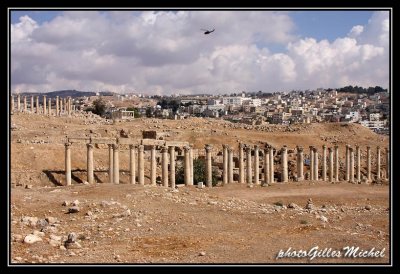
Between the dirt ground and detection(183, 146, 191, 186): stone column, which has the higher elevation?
detection(183, 146, 191, 186): stone column

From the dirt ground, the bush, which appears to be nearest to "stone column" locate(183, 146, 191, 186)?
the dirt ground

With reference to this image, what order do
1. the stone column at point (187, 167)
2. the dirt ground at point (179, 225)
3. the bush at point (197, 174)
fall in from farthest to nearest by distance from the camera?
the bush at point (197, 174) < the stone column at point (187, 167) < the dirt ground at point (179, 225)

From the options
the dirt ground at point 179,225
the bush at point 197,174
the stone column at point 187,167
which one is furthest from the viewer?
the bush at point 197,174

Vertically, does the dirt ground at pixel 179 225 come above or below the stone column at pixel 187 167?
below

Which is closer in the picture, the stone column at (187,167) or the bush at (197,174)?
the stone column at (187,167)

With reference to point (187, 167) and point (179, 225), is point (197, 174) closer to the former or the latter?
point (187, 167)

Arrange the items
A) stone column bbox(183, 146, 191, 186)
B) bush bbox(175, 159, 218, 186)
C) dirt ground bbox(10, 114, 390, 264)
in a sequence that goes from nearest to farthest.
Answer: dirt ground bbox(10, 114, 390, 264), stone column bbox(183, 146, 191, 186), bush bbox(175, 159, 218, 186)

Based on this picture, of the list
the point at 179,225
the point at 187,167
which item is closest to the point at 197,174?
the point at 187,167

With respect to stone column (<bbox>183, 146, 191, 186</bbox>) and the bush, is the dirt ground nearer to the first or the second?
stone column (<bbox>183, 146, 191, 186</bbox>)

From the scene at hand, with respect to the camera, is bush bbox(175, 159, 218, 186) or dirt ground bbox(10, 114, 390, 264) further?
bush bbox(175, 159, 218, 186)

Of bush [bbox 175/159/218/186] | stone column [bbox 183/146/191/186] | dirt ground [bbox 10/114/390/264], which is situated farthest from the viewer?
bush [bbox 175/159/218/186]

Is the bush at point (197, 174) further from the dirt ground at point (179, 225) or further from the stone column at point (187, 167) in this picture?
the dirt ground at point (179, 225)

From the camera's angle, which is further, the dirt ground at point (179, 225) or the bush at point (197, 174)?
the bush at point (197, 174)

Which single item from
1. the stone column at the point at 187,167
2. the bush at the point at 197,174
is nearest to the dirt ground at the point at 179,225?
the stone column at the point at 187,167
